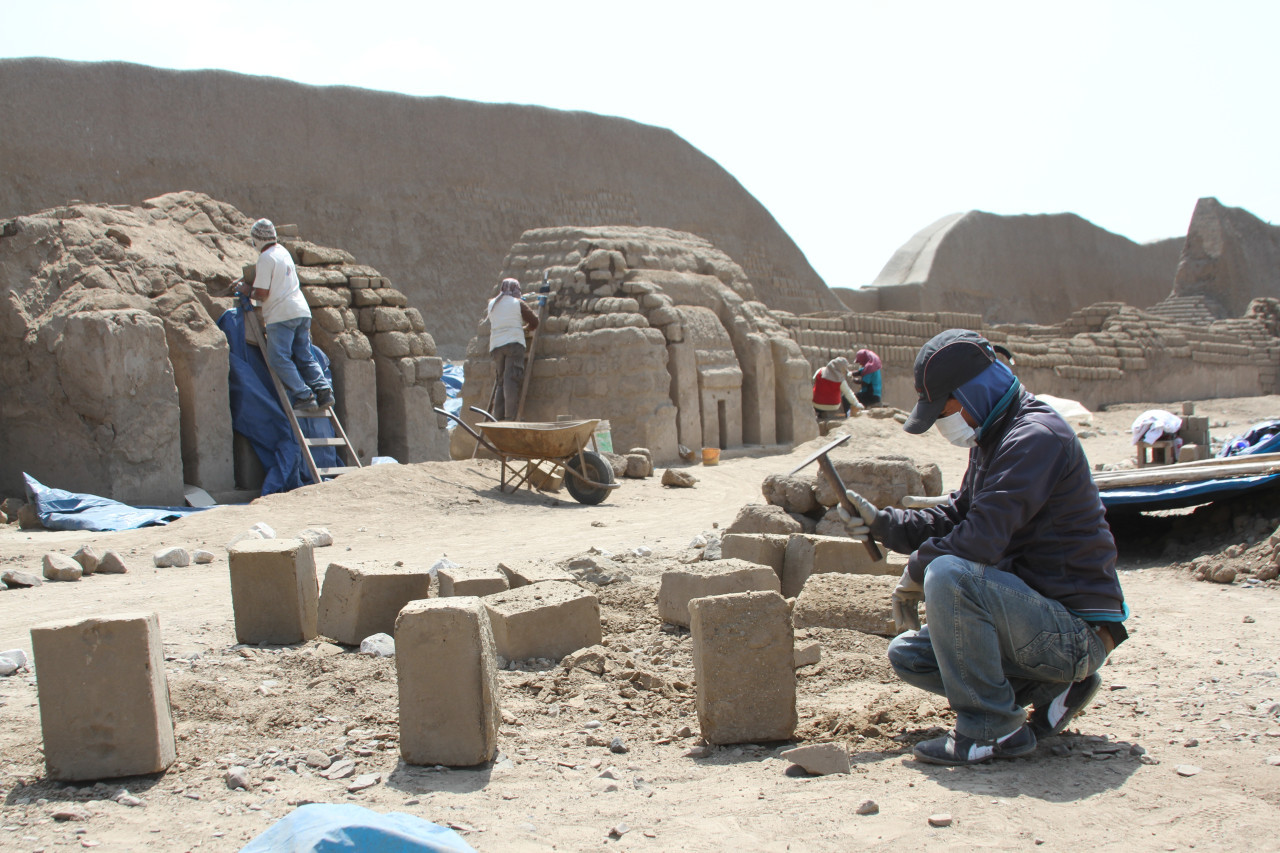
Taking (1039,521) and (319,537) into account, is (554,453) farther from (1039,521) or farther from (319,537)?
(1039,521)

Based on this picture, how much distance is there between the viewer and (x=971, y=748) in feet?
9.33

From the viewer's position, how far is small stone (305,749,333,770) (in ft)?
9.89

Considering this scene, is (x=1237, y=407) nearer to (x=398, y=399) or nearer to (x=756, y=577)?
(x=398, y=399)

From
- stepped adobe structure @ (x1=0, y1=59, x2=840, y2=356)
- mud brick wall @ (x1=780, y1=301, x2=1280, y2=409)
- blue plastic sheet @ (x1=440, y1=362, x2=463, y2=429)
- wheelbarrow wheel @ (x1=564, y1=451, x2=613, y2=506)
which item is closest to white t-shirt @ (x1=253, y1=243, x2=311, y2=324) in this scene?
wheelbarrow wheel @ (x1=564, y1=451, x2=613, y2=506)

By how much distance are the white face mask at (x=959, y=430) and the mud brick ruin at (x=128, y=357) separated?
6.87 m

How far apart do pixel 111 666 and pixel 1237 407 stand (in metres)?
24.1

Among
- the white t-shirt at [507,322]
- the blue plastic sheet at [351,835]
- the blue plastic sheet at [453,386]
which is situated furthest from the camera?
the blue plastic sheet at [453,386]

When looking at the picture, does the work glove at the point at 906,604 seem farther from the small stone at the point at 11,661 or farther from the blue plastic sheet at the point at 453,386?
the blue plastic sheet at the point at 453,386

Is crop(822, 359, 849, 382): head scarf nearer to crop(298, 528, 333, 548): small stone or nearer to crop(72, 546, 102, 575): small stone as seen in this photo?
crop(298, 528, 333, 548): small stone

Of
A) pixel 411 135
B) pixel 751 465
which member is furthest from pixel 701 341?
pixel 411 135

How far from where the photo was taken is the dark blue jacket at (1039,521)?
2809 mm

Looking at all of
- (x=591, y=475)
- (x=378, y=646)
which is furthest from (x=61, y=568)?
(x=591, y=475)

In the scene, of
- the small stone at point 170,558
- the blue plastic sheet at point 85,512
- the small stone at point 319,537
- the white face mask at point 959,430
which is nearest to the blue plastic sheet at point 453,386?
the blue plastic sheet at point 85,512

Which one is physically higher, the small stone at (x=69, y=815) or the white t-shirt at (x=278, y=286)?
the white t-shirt at (x=278, y=286)
